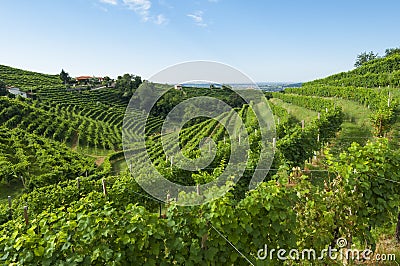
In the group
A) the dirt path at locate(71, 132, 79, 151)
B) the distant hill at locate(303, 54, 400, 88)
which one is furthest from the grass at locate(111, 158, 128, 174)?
the distant hill at locate(303, 54, 400, 88)

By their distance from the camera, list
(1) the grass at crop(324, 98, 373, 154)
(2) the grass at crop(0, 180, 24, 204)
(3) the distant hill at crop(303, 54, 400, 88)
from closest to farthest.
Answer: (1) the grass at crop(324, 98, 373, 154) < (2) the grass at crop(0, 180, 24, 204) < (3) the distant hill at crop(303, 54, 400, 88)

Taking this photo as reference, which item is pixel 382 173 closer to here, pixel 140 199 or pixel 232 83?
pixel 232 83

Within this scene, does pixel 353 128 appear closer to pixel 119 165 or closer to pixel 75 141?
pixel 119 165

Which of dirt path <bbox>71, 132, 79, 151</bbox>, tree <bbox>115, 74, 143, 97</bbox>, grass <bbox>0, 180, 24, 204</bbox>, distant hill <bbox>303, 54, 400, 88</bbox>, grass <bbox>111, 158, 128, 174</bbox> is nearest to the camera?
grass <bbox>0, 180, 24, 204</bbox>

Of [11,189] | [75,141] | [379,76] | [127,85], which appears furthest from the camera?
[127,85]

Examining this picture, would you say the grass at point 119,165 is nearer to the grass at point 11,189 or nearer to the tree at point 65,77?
the grass at point 11,189

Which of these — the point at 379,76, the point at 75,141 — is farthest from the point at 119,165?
the point at 379,76

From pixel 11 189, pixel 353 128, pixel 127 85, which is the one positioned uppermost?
pixel 127 85

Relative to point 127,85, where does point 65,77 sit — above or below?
above

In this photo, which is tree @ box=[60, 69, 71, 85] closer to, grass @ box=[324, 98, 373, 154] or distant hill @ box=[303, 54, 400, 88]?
distant hill @ box=[303, 54, 400, 88]

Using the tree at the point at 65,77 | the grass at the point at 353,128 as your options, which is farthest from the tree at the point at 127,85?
the grass at the point at 353,128

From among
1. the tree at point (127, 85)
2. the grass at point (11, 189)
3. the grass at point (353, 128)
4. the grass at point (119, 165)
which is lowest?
the grass at point (119, 165)

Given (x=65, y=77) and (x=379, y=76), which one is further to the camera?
(x=65, y=77)

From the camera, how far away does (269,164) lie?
22.6 feet
